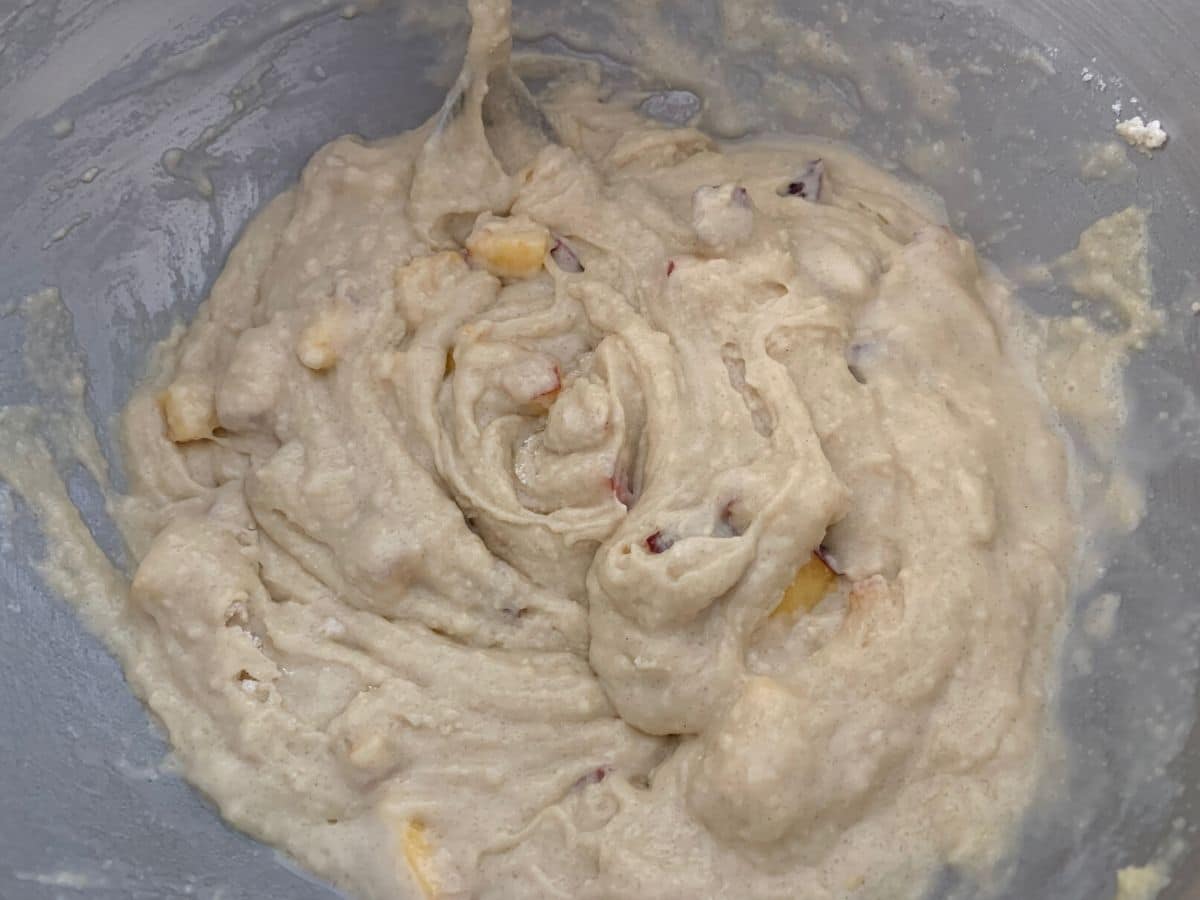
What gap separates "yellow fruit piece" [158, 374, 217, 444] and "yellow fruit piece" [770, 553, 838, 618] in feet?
4.26

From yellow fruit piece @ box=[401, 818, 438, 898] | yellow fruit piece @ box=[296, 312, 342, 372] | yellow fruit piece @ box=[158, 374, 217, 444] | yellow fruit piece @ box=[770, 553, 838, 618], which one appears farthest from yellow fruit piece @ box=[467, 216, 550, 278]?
yellow fruit piece @ box=[401, 818, 438, 898]

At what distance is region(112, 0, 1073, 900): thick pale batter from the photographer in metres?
2.13

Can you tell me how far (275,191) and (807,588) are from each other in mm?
1654

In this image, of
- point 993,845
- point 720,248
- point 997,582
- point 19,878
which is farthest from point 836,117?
point 19,878

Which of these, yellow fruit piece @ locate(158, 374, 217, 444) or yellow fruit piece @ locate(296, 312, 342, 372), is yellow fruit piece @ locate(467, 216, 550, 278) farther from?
yellow fruit piece @ locate(158, 374, 217, 444)

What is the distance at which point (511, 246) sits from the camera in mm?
2576

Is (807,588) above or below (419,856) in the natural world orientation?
above

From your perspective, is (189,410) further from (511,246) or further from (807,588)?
(807,588)

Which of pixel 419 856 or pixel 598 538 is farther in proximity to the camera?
pixel 598 538

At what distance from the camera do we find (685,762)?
85.7 inches

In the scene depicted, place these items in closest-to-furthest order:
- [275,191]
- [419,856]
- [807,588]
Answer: [419,856]
[807,588]
[275,191]

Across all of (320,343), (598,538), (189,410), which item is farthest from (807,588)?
(189,410)

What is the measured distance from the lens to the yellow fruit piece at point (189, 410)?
8.34ft

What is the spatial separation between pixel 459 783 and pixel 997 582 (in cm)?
110
